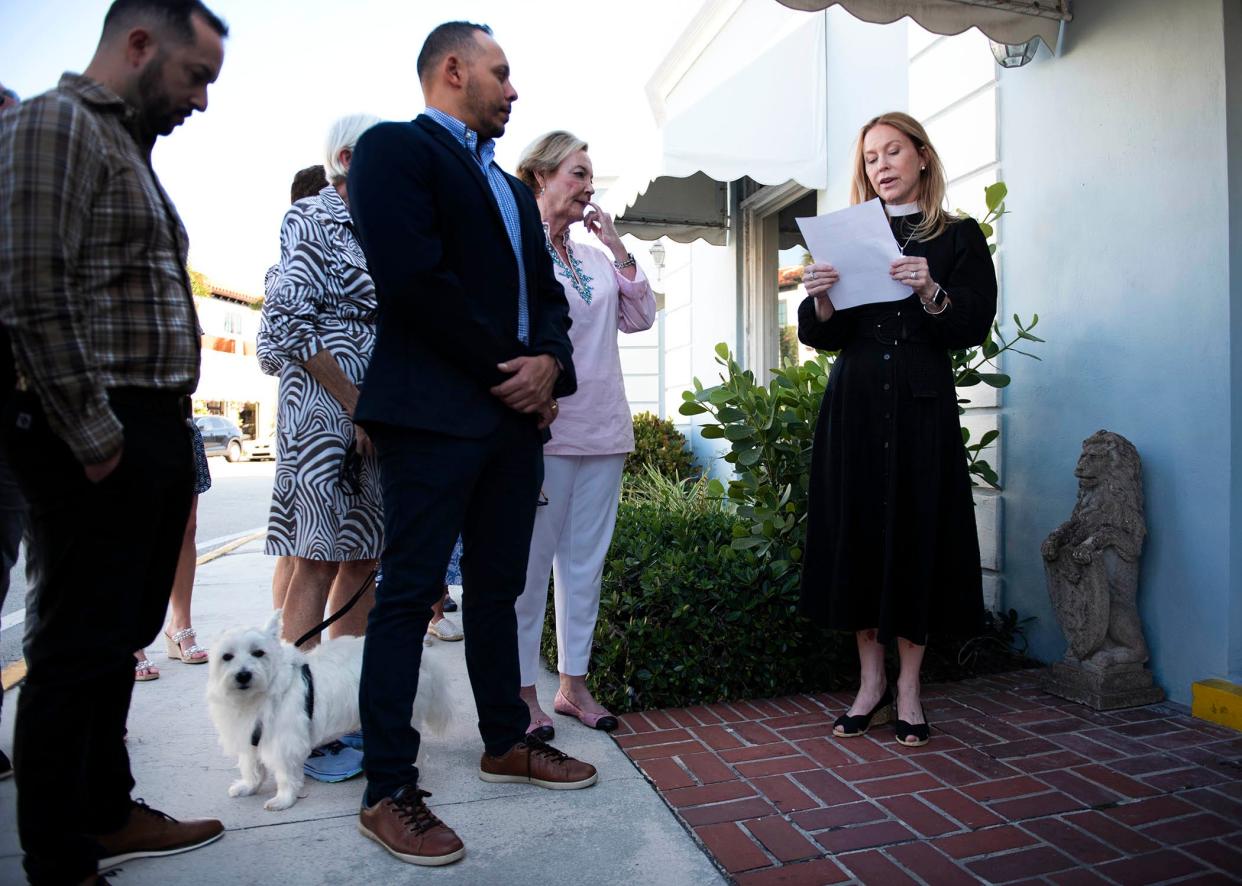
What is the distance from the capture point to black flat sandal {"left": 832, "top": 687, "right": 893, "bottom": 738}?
10.3ft

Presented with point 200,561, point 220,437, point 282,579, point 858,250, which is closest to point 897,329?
point 858,250

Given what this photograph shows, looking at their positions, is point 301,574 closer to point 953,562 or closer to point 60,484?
point 60,484

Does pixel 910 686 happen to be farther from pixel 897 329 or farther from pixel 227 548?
pixel 227 548

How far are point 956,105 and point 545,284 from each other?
9.70ft

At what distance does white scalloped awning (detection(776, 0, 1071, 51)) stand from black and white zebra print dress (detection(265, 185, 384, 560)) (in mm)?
2037

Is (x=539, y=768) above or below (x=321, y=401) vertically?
below

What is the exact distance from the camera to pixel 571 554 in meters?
3.31

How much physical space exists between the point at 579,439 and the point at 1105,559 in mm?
2108

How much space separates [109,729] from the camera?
86.4 inches

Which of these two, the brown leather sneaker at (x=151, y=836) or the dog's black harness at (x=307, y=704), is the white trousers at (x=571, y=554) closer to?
the dog's black harness at (x=307, y=704)

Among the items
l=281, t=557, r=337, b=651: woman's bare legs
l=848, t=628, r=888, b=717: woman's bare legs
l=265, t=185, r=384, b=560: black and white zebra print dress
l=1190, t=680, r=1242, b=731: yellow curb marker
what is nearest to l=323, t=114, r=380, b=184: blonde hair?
l=265, t=185, r=384, b=560: black and white zebra print dress

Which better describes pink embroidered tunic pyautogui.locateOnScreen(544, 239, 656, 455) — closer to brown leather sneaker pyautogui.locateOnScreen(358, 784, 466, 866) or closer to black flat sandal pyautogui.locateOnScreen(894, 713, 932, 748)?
brown leather sneaker pyautogui.locateOnScreen(358, 784, 466, 866)

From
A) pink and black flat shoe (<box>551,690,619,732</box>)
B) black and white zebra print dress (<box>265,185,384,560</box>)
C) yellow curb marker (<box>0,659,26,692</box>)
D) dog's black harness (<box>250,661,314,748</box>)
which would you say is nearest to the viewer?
dog's black harness (<box>250,661,314,748</box>)

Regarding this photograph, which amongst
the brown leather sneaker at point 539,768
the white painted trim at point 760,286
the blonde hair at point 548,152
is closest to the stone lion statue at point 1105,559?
the brown leather sneaker at point 539,768
